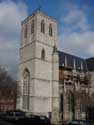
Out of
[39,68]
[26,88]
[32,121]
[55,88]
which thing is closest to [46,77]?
[39,68]

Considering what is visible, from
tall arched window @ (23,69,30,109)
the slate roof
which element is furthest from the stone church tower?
the slate roof

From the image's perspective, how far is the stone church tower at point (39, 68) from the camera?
49.5 meters

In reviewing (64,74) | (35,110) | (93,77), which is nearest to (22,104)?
(35,110)

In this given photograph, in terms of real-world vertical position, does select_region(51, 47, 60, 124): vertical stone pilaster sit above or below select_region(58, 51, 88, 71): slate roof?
below

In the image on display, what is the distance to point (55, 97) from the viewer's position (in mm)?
51062

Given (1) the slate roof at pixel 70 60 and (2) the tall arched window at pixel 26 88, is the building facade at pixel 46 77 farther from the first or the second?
(1) the slate roof at pixel 70 60

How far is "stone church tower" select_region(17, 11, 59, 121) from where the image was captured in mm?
49463

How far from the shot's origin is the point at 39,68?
2007 inches

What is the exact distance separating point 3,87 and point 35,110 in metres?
17.5

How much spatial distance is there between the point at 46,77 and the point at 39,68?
275cm

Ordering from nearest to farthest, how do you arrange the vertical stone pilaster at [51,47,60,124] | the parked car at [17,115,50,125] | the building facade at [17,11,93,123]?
1. the parked car at [17,115,50,125]
2. the building facade at [17,11,93,123]
3. the vertical stone pilaster at [51,47,60,124]

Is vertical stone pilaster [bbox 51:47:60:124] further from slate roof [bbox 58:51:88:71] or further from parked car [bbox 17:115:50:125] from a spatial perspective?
parked car [bbox 17:115:50:125]

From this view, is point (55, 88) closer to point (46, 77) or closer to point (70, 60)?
point (46, 77)

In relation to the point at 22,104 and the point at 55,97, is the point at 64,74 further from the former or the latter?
the point at 22,104
